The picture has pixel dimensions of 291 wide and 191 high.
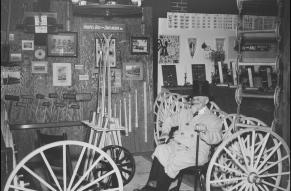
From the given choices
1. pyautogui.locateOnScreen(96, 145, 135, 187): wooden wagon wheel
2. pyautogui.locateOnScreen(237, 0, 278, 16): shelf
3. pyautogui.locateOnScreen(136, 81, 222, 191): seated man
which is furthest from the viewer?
pyautogui.locateOnScreen(237, 0, 278, 16): shelf

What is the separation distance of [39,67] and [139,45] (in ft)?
5.75

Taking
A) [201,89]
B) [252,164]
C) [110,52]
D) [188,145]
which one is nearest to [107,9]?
[110,52]

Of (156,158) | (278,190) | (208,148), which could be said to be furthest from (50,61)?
(278,190)

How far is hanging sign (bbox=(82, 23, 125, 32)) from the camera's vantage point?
249 inches

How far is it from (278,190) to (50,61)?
409 cm

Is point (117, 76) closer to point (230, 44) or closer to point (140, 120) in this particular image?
point (140, 120)

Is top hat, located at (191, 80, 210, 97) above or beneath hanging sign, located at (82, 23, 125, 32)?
beneath

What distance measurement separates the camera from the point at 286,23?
316 centimetres

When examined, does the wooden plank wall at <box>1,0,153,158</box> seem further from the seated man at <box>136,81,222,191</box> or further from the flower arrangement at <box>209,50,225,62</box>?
the seated man at <box>136,81,222,191</box>

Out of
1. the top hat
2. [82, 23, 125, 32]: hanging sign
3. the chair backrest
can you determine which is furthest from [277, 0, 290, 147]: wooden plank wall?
[82, 23, 125, 32]: hanging sign

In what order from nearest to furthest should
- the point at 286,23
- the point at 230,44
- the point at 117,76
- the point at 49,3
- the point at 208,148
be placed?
the point at 286,23 → the point at 208,148 → the point at 49,3 → the point at 117,76 → the point at 230,44

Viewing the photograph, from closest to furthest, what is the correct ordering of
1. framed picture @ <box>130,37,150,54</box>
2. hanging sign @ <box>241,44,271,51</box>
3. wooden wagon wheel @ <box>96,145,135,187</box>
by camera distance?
wooden wagon wheel @ <box>96,145,135,187</box> → framed picture @ <box>130,37,150,54</box> → hanging sign @ <box>241,44,271,51</box>

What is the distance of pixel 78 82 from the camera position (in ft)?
20.9

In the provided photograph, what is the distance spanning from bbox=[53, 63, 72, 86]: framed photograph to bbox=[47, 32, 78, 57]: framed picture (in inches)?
7.3
